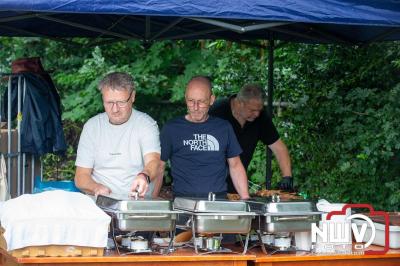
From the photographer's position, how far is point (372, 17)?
4695mm

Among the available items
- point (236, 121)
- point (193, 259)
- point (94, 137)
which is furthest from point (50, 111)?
point (193, 259)

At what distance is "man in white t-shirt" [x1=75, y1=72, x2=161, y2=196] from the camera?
16.4 feet

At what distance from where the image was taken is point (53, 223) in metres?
3.99

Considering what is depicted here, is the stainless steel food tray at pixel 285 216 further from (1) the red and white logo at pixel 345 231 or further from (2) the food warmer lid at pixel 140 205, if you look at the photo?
(2) the food warmer lid at pixel 140 205

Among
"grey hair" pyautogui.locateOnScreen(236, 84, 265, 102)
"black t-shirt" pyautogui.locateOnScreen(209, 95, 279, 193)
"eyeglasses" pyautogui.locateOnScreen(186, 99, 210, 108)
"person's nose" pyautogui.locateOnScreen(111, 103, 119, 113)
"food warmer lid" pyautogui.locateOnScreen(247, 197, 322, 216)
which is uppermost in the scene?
"grey hair" pyautogui.locateOnScreen(236, 84, 265, 102)

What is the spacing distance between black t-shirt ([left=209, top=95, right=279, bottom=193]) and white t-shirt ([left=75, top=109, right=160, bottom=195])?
1372mm

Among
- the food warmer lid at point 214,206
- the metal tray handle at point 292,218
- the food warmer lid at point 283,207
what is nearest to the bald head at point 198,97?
the food warmer lid at point 283,207

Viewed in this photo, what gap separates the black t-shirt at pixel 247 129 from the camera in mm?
6449

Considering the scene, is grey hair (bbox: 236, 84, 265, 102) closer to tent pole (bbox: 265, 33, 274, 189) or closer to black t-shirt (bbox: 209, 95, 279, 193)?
black t-shirt (bbox: 209, 95, 279, 193)

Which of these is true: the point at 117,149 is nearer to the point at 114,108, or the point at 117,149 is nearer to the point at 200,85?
the point at 114,108

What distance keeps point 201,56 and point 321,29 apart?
13.8 ft

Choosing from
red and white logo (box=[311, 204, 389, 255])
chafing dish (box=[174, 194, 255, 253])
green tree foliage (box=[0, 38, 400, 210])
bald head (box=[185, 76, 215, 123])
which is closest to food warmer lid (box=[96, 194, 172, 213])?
chafing dish (box=[174, 194, 255, 253])

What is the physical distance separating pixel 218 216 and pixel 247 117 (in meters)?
2.45

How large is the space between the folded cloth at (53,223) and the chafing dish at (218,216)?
406mm
